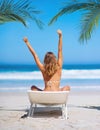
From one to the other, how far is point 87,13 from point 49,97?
1.74 m

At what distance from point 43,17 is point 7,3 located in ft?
22.8

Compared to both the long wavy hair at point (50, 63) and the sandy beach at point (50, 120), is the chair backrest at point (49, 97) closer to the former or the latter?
the sandy beach at point (50, 120)

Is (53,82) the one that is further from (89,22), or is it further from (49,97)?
(89,22)

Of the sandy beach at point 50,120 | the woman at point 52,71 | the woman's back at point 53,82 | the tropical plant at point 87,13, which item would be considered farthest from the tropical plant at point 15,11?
the sandy beach at point 50,120

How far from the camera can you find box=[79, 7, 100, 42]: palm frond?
6617 mm

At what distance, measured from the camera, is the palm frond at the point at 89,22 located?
21.7 ft

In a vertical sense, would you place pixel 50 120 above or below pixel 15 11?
below

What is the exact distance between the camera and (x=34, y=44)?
14.4m

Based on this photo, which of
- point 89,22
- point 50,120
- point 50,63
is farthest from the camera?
point 89,22

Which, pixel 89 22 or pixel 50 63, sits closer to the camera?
pixel 50 63

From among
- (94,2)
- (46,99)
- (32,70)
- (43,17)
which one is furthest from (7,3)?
(32,70)

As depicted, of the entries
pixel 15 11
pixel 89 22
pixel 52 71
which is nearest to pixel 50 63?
pixel 52 71

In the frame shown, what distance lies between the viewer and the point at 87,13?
263 inches

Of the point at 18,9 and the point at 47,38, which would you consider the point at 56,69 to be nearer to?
the point at 18,9
